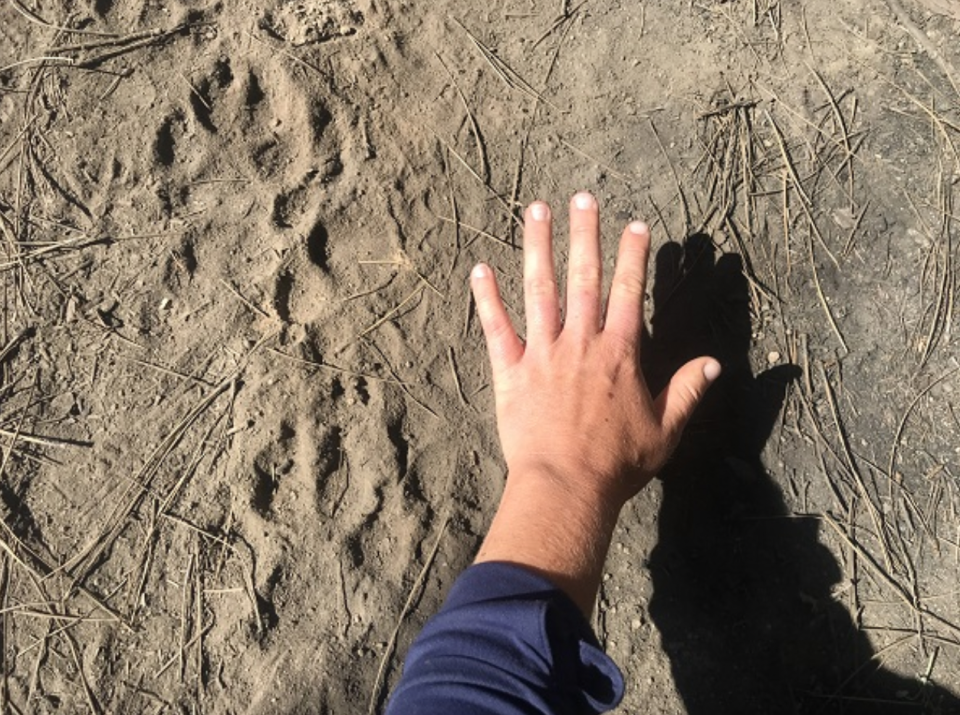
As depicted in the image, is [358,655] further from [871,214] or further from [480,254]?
[871,214]

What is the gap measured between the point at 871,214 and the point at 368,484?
167 cm

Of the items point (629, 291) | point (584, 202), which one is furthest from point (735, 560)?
point (584, 202)

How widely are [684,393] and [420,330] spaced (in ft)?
2.55

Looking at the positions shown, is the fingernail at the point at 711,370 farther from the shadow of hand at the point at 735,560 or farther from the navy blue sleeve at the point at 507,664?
the navy blue sleeve at the point at 507,664

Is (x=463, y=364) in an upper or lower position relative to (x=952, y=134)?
lower

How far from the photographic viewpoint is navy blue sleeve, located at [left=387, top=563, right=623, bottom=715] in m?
1.46

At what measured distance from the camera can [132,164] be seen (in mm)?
2467

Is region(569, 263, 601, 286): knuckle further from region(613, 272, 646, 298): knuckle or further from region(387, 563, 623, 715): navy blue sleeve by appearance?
region(387, 563, 623, 715): navy blue sleeve

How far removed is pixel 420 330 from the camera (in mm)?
2426

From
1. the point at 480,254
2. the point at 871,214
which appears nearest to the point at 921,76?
the point at 871,214

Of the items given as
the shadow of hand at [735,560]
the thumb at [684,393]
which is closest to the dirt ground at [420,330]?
the shadow of hand at [735,560]

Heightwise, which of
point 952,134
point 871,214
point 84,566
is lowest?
point 84,566

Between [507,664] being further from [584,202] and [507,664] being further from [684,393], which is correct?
[584,202]

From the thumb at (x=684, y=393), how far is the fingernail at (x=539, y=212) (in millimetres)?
558
